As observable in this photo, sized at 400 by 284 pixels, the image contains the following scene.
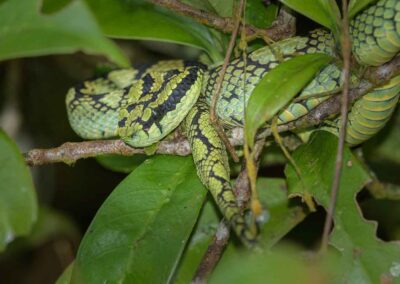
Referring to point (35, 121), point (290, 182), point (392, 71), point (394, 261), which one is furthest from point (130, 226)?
point (35, 121)

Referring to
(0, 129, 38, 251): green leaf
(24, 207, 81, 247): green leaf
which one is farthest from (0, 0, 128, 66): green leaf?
(24, 207, 81, 247): green leaf

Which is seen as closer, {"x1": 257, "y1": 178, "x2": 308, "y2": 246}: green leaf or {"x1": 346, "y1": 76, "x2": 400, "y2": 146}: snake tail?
{"x1": 346, "y1": 76, "x2": 400, "y2": 146}: snake tail

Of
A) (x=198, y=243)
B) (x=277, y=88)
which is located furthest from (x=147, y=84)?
(x=277, y=88)

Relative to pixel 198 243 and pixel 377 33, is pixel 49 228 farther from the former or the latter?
pixel 377 33

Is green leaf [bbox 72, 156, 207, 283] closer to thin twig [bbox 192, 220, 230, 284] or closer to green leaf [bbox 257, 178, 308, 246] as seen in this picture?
thin twig [bbox 192, 220, 230, 284]

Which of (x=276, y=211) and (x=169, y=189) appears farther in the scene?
(x=276, y=211)

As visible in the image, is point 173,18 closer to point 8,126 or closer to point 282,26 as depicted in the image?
point 282,26

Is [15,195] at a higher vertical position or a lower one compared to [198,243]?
higher

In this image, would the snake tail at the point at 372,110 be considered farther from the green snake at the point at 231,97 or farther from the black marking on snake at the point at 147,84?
the black marking on snake at the point at 147,84
